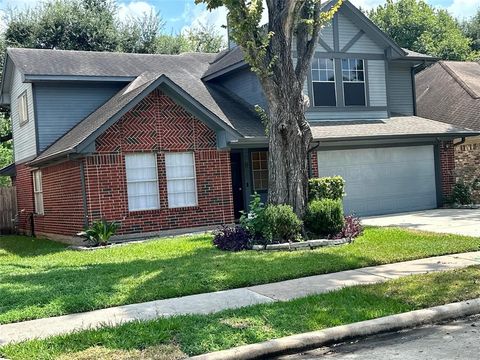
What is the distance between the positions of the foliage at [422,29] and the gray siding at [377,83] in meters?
23.9

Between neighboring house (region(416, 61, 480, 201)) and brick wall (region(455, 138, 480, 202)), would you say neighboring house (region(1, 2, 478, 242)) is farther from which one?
neighboring house (region(416, 61, 480, 201))

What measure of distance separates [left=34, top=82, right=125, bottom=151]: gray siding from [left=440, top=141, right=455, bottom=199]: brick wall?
1228cm

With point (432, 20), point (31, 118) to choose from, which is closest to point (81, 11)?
point (31, 118)

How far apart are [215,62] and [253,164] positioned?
5.90 m

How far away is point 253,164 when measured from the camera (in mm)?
19031

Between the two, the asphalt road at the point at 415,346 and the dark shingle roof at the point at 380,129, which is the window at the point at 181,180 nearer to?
the dark shingle roof at the point at 380,129

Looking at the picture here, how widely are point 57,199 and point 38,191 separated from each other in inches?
110

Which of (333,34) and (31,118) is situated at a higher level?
(333,34)

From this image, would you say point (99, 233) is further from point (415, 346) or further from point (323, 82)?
point (415, 346)

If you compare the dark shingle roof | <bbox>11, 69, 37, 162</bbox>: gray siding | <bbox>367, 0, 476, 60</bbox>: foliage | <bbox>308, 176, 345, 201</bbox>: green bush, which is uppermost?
<bbox>367, 0, 476, 60</bbox>: foliage

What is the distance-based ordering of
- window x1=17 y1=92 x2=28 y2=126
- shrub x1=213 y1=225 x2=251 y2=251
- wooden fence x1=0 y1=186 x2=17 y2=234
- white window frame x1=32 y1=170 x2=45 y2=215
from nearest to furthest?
shrub x1=213 y1=225 x2=251 y2=251, white window frame x1=32 y1=170 x2=45 y2=215, window x1=17 y1=92 x2=28 y2=126, wooden fence x1=0 y1=186 x2=17 y2=234

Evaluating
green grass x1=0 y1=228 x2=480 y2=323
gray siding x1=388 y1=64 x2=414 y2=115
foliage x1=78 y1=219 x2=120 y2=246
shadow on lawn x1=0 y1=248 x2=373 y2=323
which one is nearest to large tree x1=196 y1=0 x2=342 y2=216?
green grass x1=0 y1=228 x2=480 y2=323

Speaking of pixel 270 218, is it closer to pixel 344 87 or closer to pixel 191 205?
pixel 191 205

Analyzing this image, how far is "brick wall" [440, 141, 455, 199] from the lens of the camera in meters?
20.4
